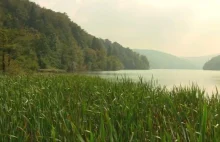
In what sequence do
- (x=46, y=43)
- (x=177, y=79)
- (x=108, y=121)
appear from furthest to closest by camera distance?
(x=46, y=43) < (x=177, y=79) < (x=108, y=121)

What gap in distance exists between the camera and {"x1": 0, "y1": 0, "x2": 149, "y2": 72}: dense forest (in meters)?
32.6

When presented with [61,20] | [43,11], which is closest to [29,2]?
[43,11]

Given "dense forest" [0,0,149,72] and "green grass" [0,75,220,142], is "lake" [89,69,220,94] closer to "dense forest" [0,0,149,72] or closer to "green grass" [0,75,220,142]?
"green grass" [0,75,220,142]

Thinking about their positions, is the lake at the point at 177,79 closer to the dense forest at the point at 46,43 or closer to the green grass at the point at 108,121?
the green grass at the point at 108,121

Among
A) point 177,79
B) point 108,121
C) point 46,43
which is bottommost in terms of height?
point 177,79

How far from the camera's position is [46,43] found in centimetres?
6925

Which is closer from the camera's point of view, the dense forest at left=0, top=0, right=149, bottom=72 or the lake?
the lake

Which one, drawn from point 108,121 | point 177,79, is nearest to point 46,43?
point 177,79

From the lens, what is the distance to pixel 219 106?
5.25 meters

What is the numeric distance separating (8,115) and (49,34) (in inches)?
3532

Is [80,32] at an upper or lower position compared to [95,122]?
upper

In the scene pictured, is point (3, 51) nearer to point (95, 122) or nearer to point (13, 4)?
point (95, 122)

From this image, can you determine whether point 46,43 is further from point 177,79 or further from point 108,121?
point 108,121

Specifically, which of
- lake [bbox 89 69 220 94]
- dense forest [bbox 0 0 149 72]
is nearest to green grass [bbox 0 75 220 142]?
lake [bbox 89 69 220 94]
